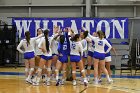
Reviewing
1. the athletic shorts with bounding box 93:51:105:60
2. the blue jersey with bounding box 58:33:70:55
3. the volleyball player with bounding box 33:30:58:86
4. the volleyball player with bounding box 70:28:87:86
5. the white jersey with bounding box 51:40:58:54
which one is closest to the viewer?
the volleyball player with bounding box 70:28:87:86

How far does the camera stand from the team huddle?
1162cm

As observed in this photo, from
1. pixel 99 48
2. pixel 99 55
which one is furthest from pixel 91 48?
pixel 99 55

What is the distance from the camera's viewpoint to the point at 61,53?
11.7 m

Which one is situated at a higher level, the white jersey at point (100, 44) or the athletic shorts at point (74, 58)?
the white jersey at point (100, 44)

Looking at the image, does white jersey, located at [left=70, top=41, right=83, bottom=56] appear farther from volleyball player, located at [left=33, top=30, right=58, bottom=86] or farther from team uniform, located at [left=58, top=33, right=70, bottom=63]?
volleyball player, located at [left=33, top=30, right=58, bottom=86]

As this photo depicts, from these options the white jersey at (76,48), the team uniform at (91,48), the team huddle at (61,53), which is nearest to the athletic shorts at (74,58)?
the team huddle at (61,53)

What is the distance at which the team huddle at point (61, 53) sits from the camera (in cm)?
1162

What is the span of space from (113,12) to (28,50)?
10.4 meters

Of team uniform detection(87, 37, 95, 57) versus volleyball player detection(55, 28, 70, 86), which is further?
team uniform detection(87, 37, 95, 57)

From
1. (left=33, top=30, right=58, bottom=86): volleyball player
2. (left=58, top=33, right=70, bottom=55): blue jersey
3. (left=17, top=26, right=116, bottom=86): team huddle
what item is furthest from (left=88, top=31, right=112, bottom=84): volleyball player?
(left=33, top=30, right=58, bottom=86): volleyball player

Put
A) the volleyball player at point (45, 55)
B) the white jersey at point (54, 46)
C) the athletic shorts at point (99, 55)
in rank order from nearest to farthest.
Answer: the volleyball player at point (45, 55) < the athletic shorts at point (99, 55) < the white jersey at point (54, 46)

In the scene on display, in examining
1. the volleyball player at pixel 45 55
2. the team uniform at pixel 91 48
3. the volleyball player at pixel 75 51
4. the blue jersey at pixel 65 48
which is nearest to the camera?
the volleyball player at pixel 75 51

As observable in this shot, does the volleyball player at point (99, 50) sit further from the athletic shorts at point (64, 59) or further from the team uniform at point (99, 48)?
the athletic shorts at point (64, 59)

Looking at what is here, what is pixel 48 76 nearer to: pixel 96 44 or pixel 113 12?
pixel 96 44
